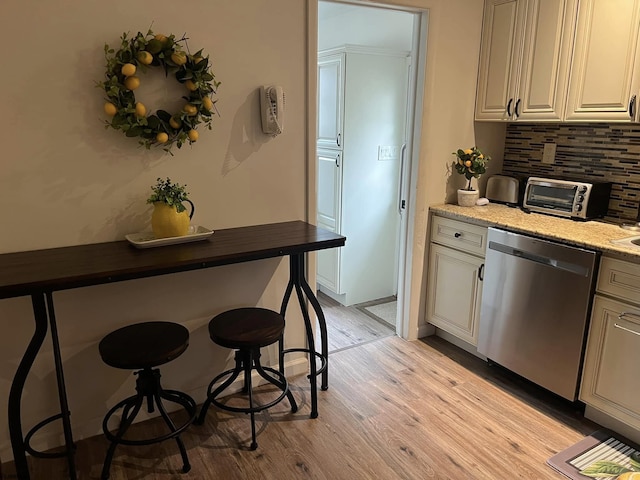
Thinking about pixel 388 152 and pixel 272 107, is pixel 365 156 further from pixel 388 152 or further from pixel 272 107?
pixel 272 107

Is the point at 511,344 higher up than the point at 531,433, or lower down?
Result: higher up

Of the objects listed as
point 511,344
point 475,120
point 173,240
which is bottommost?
point 511,344

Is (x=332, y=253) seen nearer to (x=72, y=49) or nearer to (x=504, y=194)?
(x=504, y=194)

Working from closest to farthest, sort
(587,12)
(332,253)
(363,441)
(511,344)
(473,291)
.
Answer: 1. (363,441)
2. (587,12)
3. (511,344)
4. (473,291)
5. (332,253)

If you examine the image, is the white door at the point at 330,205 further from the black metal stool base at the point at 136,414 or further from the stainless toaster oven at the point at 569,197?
the black metal stool base at the point at 136,414

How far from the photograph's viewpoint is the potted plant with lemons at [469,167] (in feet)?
9.77

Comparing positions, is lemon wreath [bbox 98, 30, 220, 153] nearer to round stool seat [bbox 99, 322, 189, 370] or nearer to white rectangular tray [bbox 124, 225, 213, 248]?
white rectangular tray [bbox 124, 225, 213, 248]

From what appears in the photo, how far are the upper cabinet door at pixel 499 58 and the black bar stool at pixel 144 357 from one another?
2.28 m

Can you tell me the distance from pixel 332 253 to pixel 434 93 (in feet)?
4.84

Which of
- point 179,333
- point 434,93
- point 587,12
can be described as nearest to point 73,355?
point 179,333

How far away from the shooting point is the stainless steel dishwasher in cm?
228

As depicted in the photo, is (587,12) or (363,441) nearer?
(363,441)

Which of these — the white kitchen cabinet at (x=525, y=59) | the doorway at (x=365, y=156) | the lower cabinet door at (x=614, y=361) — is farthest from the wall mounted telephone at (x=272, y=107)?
the lower cabinet door at (x=614, y=361)

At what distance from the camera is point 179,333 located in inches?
81.7
